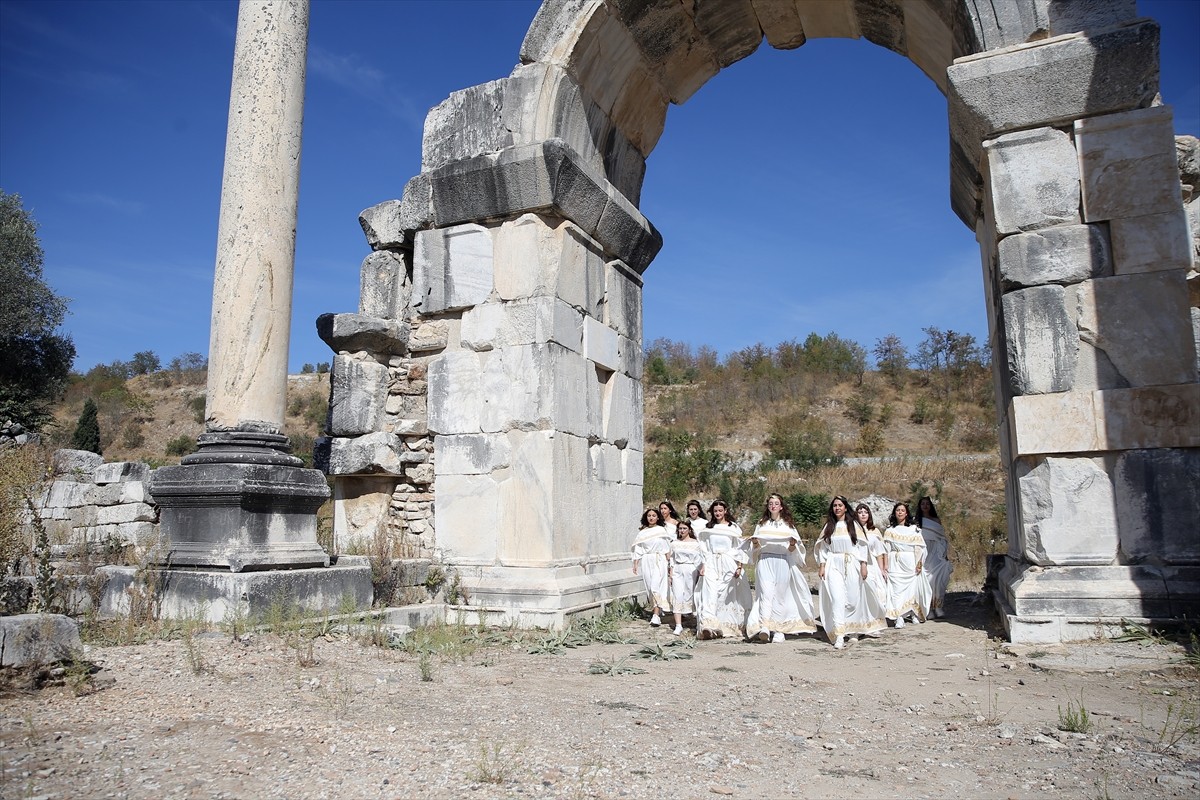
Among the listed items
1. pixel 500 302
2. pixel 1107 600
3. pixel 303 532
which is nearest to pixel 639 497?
pixel 500 302

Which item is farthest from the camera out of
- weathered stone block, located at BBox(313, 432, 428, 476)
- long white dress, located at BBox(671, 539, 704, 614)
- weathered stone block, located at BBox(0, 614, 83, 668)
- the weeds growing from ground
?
long white dress, located at BBox(671, 539, 704, 614)

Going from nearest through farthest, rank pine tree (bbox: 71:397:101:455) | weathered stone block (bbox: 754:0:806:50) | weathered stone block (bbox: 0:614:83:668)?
weathered stone block (bbox: 0:614:83:668)
weathered stone block (bbox: 754:0:806:50)
pine tree (bbox: 71:397:101:455)

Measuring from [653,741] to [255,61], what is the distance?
5.34 m

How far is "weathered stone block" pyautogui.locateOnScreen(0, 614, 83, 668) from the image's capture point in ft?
11.4

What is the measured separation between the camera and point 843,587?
6812mm

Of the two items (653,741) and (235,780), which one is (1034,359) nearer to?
(653,741)

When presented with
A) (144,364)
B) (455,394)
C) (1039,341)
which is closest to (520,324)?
(455,394)

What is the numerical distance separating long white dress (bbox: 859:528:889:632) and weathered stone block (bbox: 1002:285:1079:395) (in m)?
2.26

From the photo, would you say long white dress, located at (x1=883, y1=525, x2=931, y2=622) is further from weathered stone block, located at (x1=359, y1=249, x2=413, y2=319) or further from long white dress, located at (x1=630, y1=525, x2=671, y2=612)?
weathered stone block, located at (x1=359, y1=249, x2=413, y2=319)

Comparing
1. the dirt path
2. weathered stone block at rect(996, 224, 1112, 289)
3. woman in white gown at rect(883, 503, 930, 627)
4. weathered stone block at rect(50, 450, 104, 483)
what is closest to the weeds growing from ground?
the dirt path

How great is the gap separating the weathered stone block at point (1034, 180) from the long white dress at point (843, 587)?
9.52 feet

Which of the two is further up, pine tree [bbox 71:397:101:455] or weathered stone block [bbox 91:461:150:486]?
pine tree [bbox 71:397:101:455]

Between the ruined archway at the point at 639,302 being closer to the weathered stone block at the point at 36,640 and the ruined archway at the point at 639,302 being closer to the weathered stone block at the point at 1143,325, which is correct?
the weathered stone block at the point at 1143,325

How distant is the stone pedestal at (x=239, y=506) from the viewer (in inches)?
206
